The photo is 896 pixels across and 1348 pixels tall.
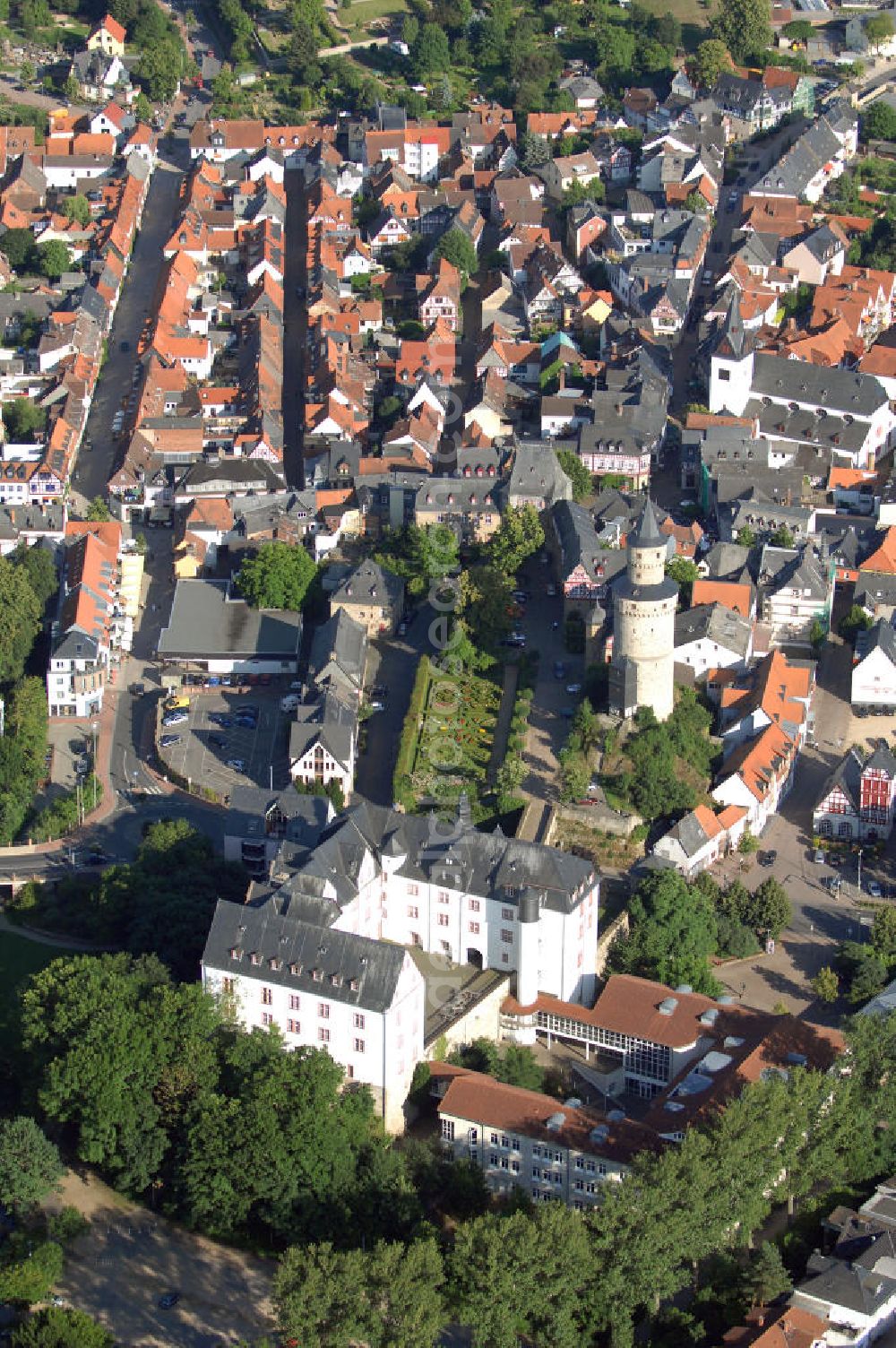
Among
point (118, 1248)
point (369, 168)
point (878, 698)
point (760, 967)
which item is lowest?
point (118, 1248)

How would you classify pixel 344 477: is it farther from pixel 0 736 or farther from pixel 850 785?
pixel 850 785

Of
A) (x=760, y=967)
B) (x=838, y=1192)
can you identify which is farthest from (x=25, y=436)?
(x=838, y=1192)

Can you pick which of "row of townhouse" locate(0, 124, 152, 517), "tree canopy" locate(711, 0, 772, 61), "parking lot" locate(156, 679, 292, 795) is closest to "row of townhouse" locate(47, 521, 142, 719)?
"parking lot" locate(156, 679, 292, 795)

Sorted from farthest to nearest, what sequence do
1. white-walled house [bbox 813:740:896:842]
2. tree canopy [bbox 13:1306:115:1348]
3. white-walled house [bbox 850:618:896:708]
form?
white-walled house [bbox 850:618:896:708] → white-walled house [bbox 813:740:896:842] → tree canopy [bbox 13:1306:115:1348]

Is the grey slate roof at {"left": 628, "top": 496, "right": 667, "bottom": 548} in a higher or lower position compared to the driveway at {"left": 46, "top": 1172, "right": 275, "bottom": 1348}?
higher

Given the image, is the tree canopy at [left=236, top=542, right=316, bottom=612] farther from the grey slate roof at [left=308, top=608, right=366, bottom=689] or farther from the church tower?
the church tower

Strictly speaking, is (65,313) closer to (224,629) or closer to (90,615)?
(90,615)

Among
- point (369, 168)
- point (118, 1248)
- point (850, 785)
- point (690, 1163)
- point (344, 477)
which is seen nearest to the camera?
point (690, 1163)
